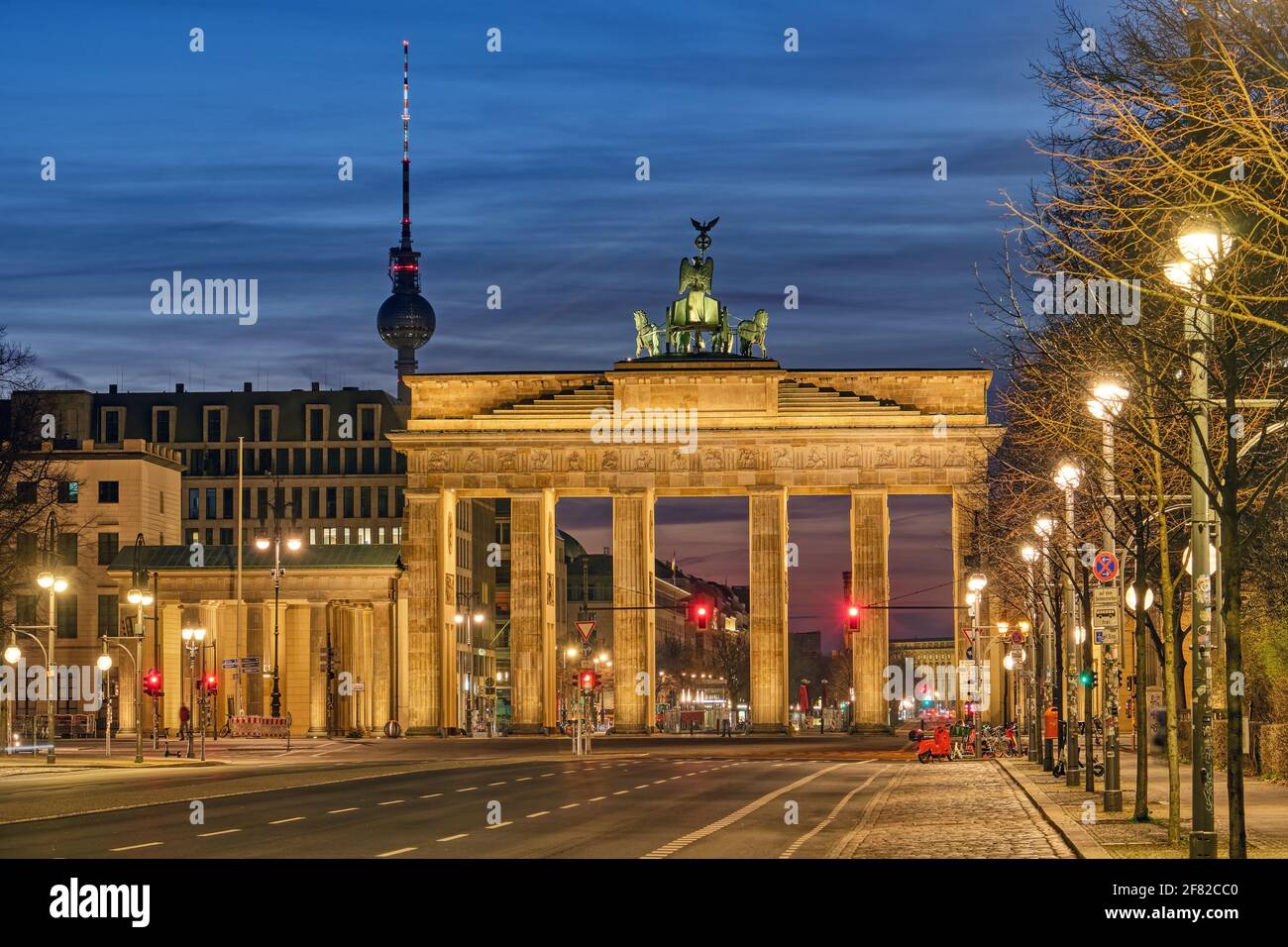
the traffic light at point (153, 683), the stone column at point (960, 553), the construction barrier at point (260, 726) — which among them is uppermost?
the stone column at point (960, 553)

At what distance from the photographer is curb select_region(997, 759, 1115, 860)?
27.2m

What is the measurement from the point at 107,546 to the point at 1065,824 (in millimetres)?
99078

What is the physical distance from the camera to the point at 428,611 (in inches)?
4318

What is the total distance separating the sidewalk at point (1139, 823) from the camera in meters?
27.2

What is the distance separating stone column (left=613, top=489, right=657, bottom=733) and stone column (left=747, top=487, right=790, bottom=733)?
5676 mm

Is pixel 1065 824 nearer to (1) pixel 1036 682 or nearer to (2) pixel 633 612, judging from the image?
(1) pixel 1036 682

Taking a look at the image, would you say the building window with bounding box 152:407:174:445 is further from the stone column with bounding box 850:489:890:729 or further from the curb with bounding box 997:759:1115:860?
the curb with bounding box 997:759:1115:860

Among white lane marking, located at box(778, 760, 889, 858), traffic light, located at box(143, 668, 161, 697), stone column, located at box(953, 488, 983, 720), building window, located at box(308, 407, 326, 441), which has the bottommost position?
white lane marking, located at box(778, 760, 889, 858)

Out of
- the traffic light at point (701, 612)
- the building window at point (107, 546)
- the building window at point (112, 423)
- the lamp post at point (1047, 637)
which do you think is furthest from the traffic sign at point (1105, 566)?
the building window at point (112, 423)

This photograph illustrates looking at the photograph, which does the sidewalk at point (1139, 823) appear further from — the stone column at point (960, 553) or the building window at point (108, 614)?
the building window at point (108, 614)

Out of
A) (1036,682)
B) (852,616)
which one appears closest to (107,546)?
(852,616)

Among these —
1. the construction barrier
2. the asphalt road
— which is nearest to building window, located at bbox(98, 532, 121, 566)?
the construction barrier

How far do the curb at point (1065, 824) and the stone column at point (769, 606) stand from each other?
56.3 metres

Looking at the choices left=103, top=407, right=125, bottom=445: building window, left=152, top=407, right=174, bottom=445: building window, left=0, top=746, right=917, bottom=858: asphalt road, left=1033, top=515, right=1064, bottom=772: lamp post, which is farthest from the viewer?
left=152, top=407, right=174, bottom=445: building window
